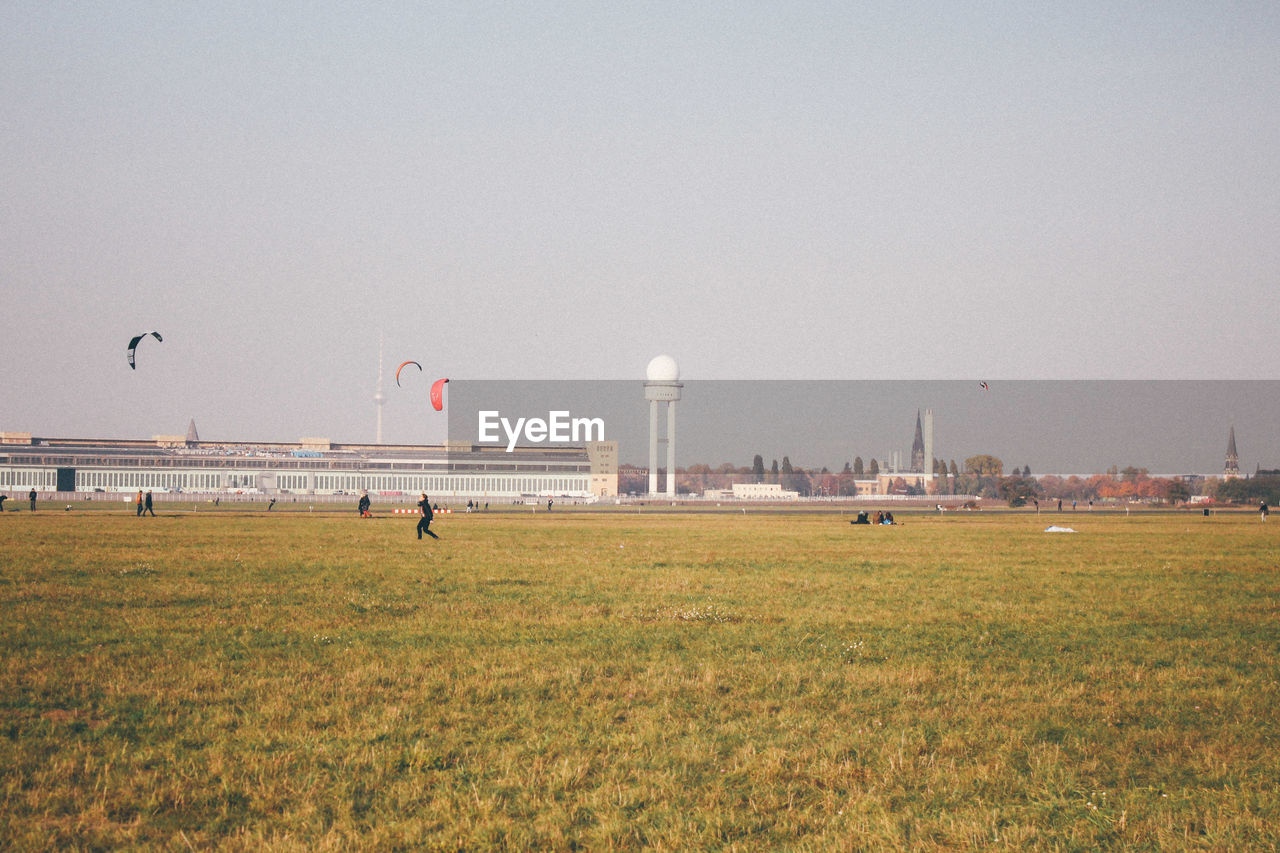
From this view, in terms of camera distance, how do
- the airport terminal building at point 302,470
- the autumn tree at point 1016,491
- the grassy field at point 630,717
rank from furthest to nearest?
the airport terminal building at point 302,470, the autumn tree at point 1016,491, the grassy field at point 630,717

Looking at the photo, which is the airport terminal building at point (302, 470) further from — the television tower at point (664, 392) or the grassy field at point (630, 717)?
the grassy field at point (630, 717)

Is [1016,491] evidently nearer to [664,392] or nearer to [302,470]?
[664,392]

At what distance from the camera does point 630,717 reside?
28.2ft

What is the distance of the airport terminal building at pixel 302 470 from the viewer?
564 feet

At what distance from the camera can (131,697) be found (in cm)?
909

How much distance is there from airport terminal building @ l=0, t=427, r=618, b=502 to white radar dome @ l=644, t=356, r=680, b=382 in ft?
54.5

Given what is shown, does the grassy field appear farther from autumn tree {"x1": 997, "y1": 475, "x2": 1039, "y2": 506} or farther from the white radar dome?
the white radar dome

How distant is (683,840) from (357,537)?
31.6 m

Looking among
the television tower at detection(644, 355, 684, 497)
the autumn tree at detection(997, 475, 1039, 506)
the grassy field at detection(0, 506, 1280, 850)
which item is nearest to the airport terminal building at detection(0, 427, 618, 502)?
the television tower at detection(644, 355, 684, 497)

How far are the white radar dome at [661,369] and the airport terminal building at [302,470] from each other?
1661 cm

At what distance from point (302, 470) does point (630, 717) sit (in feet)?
616

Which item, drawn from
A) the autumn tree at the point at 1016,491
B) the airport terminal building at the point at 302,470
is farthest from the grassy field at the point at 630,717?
the airport terminal building at the point at 302,470

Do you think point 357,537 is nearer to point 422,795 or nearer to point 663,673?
point 663,673

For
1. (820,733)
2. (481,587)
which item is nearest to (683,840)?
(820,733)
